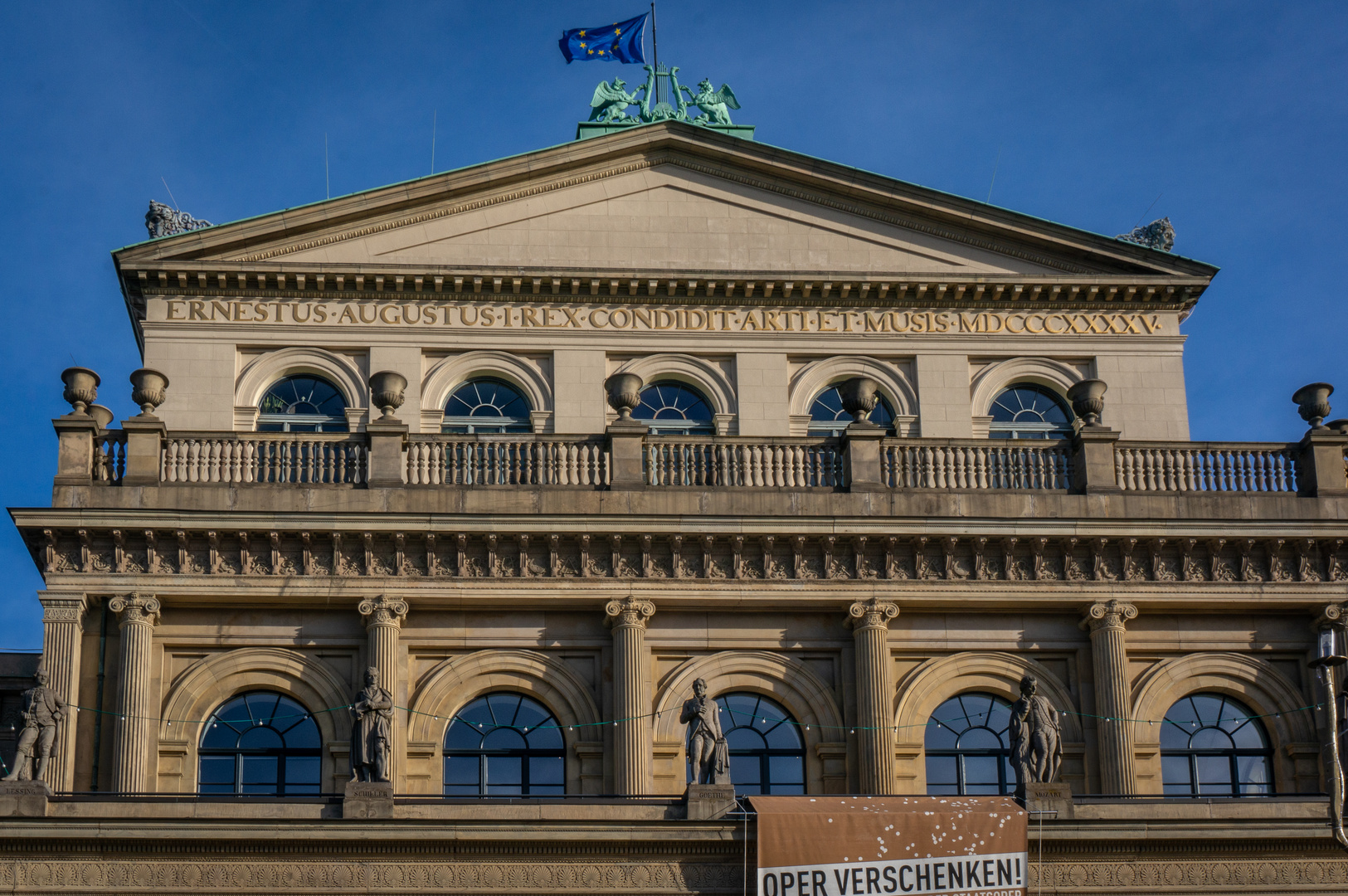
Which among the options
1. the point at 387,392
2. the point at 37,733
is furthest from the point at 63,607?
the point at 387,392

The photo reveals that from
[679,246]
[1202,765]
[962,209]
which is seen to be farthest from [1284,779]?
[679,246]

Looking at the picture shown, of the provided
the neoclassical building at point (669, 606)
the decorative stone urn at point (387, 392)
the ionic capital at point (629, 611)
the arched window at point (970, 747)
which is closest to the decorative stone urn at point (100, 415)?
the neoclassical building at point (669, 606)

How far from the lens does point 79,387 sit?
3459cm

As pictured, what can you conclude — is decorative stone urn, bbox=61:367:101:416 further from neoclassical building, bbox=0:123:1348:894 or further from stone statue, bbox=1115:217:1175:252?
stone statue, bbox=1115:217:1175:252

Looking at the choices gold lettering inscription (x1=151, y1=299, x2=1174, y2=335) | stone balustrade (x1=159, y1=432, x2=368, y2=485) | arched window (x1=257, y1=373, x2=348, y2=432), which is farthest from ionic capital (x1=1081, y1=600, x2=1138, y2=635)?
arched window (x1=257, y1=373, x2=348, y2=432)

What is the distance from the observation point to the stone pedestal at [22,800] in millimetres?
29469

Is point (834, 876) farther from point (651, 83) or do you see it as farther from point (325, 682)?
point (651, 83)

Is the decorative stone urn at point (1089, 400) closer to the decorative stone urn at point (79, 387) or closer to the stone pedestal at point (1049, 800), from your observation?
the stone pedestal at point (1049, 800)

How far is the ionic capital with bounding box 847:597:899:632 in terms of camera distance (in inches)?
1347

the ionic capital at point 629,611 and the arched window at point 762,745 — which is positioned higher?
the ionic capital at point 629,611

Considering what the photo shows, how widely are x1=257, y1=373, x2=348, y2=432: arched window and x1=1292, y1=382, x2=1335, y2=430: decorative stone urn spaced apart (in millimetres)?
16708

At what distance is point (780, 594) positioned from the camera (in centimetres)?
3431

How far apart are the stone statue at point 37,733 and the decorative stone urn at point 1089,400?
56.8 feet

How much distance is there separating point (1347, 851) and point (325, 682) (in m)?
15.6
